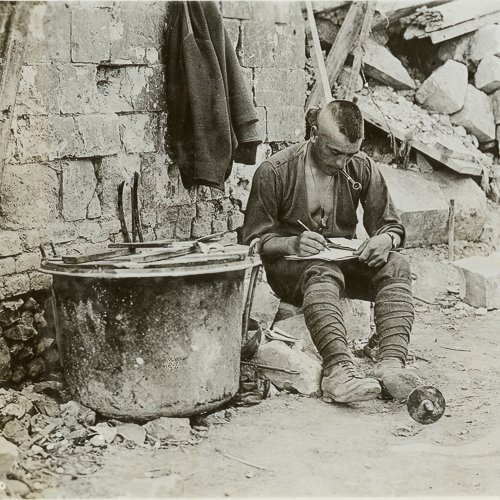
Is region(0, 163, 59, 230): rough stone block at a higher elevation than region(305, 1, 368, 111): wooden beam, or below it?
below

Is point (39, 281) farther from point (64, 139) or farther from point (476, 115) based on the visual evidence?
point (476, 115)

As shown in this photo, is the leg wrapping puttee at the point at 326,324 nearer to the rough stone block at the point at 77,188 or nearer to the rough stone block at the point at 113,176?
the rough stone block at the point at 113,176

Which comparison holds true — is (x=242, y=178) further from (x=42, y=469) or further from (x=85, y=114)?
(x=42, y=469)

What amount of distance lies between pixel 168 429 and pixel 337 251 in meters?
1.43

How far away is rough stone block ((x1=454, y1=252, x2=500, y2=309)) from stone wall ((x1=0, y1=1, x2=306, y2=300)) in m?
2.13

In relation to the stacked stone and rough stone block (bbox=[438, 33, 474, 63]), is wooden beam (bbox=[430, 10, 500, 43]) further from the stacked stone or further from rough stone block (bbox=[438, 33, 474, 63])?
the stacked stone

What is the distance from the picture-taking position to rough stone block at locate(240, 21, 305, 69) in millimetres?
4969

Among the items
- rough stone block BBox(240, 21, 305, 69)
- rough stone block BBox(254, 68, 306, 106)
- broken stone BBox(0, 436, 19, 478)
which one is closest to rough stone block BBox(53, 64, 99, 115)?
rough stone block BBox(240, 21, 305, 69)

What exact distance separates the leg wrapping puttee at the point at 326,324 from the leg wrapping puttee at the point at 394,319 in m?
0.24

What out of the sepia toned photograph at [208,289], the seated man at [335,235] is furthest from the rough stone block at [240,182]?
the seated man at [335,235]

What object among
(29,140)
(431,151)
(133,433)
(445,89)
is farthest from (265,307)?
(445,89)

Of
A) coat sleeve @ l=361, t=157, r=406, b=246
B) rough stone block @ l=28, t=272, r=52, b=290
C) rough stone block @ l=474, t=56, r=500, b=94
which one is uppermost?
rough stone block @ l=474, t=56, r=500, b=94

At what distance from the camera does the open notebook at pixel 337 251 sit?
13.1ft

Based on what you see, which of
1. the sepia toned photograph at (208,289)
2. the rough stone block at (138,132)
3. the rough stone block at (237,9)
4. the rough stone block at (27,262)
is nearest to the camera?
the sepia toned photograph at (208,289)
